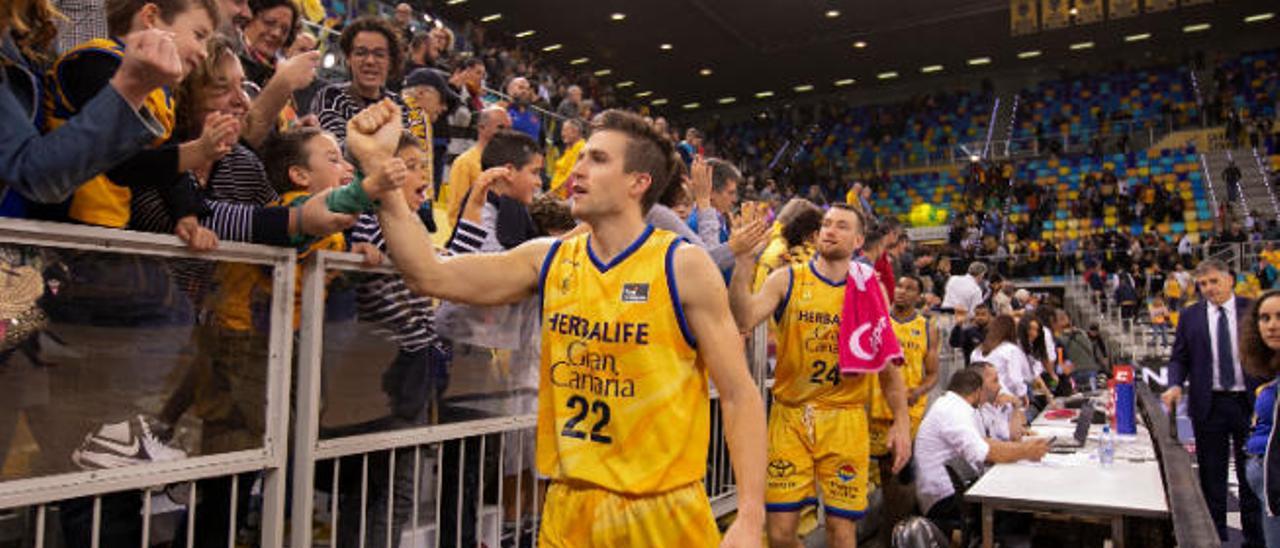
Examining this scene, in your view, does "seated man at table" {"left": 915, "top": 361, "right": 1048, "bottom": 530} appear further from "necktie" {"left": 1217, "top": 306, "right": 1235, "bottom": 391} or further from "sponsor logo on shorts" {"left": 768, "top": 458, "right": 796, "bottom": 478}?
"necktie" {"left": 1217, "top": 306, "right": 1235, "bottom": 391}

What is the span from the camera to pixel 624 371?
2.44m

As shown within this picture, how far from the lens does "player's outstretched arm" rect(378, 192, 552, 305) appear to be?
2469mm

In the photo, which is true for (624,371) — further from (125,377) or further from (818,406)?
(818,406)

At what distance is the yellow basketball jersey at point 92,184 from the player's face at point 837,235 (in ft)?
11.0

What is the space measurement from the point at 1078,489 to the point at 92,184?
4512mm

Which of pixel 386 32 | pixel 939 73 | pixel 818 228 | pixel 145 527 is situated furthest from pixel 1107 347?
pixel 145 527

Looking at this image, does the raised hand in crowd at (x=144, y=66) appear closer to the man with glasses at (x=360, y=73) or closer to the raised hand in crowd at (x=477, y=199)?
the raised hand in crowd at (x=477, y=199)

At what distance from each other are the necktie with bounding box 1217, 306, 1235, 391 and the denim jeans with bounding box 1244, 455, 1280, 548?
5.22 ft

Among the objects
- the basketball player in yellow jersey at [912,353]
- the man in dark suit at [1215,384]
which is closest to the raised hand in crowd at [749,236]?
the basketball player in yellow jersey at [912,353]

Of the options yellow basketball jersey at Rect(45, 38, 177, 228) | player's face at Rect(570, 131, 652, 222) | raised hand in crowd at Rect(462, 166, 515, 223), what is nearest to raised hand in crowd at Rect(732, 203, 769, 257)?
player's face at Rect(570, 131, 652, 222)

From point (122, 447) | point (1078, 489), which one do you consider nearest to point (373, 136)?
point (122, 447)

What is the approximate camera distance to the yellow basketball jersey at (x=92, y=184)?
2.13 m

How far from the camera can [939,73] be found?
95.1 ft

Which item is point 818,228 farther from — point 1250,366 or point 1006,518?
point 1250,366
